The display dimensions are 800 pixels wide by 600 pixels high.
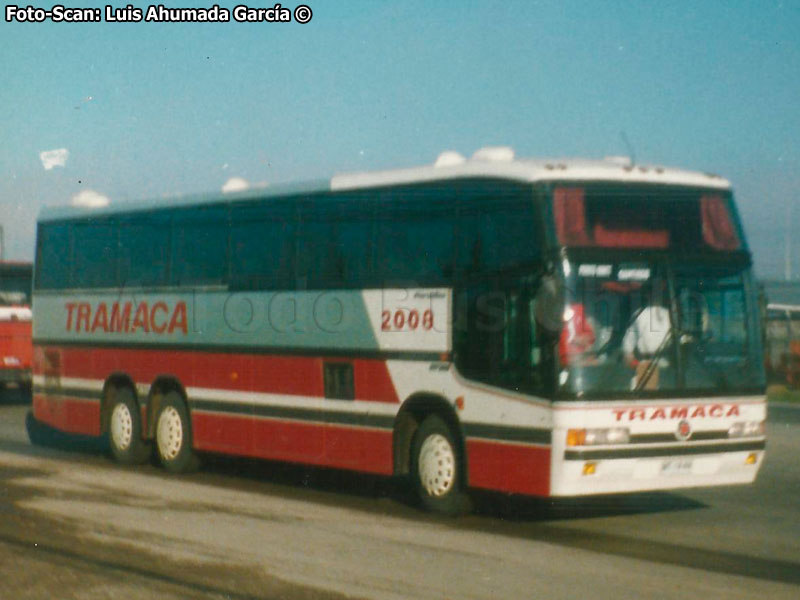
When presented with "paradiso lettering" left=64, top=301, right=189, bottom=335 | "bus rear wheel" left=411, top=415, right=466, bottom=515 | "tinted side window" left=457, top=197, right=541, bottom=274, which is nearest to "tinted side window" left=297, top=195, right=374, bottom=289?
"tinted side window" left=457, top=197, right=541, bottom=274

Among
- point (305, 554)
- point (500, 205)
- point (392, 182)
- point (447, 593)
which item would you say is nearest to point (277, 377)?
point (392, 182)

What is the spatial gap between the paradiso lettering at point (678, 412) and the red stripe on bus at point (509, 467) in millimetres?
737

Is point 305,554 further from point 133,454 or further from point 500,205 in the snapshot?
point 133,454

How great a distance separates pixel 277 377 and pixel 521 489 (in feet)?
13.6

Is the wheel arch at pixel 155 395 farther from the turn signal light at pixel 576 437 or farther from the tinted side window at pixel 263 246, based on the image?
the turn signal light at pixel 576 437

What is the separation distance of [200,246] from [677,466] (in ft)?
22.8

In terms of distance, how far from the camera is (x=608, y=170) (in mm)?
13109

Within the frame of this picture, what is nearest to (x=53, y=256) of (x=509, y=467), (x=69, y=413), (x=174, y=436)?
(x=69, y=413)

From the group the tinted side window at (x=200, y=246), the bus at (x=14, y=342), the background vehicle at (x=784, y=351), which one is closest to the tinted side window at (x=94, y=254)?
the tinted side window at (x=200, y=246)

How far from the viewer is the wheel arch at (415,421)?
44.6ft

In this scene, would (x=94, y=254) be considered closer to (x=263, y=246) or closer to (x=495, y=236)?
(x=263, y=246)

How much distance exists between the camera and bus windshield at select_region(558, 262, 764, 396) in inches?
489

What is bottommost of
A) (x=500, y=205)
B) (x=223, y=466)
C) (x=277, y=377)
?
(x=223, y=466)

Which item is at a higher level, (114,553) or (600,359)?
(600,359)
